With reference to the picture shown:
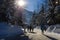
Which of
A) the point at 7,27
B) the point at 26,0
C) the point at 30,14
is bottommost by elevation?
the point at 7,27

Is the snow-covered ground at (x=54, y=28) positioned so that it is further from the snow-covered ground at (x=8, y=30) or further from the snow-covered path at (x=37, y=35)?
the snow-covered ground at (x=8, y=30)

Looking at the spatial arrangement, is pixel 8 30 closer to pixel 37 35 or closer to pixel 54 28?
pixel 37 35

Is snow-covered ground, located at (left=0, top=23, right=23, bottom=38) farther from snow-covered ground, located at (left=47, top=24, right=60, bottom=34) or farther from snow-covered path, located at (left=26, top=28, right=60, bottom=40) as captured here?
snow-covered ground, located at (left=47, top=24, right=60, bottom=34)

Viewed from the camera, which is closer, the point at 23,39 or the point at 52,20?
the point at 23,39

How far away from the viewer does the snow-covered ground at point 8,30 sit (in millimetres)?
3597

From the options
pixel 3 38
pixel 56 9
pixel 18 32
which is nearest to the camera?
pixel 3 38

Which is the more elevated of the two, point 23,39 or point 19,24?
point 19,24

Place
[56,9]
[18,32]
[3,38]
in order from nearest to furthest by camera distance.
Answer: [3,38]
[18,32]
[56,9]

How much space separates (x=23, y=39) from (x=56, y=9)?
3.57ft

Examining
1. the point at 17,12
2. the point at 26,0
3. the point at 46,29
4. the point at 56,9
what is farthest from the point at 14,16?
the point at 56,9

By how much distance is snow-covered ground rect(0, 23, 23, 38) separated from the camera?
3597 millimetres

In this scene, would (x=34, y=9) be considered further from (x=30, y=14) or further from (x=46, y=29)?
(x=46, y=29)

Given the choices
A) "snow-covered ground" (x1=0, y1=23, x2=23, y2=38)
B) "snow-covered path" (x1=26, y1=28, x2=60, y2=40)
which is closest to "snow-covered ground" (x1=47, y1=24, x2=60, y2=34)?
"snow-covered path" (x1=26, y1=28, x2=60, y2=40)

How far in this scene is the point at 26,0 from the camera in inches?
155
